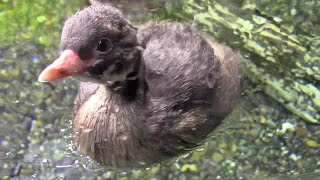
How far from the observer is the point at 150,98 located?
12.5 ft

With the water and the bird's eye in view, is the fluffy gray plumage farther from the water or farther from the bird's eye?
the water

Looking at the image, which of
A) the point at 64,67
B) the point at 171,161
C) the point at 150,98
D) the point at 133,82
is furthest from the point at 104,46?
the point at 171,161

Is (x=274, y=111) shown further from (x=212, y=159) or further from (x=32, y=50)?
(x=32, y=50)

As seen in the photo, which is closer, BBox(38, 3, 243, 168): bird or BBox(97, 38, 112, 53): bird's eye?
BBox(97, 38, 112, 53): bird's eye

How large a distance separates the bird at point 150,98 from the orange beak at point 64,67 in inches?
6.8

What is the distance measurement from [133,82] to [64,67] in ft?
2.09

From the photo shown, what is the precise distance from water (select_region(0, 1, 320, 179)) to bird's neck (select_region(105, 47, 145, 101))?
67 cm

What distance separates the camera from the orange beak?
10.2 ft

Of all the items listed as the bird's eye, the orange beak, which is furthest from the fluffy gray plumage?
the orange beak

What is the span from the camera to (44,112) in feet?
15.7

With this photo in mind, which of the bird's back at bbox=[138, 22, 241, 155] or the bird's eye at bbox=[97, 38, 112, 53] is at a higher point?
the bird's eye at bbox=[97, 38, 112, 53]

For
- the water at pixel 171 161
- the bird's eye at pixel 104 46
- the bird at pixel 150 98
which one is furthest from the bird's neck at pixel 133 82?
the water at pixel 171 161


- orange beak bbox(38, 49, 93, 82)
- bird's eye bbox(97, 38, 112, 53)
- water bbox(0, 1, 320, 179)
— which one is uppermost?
bird's eye bbox(97, 38, 112, 53)

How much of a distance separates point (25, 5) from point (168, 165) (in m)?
1.90
